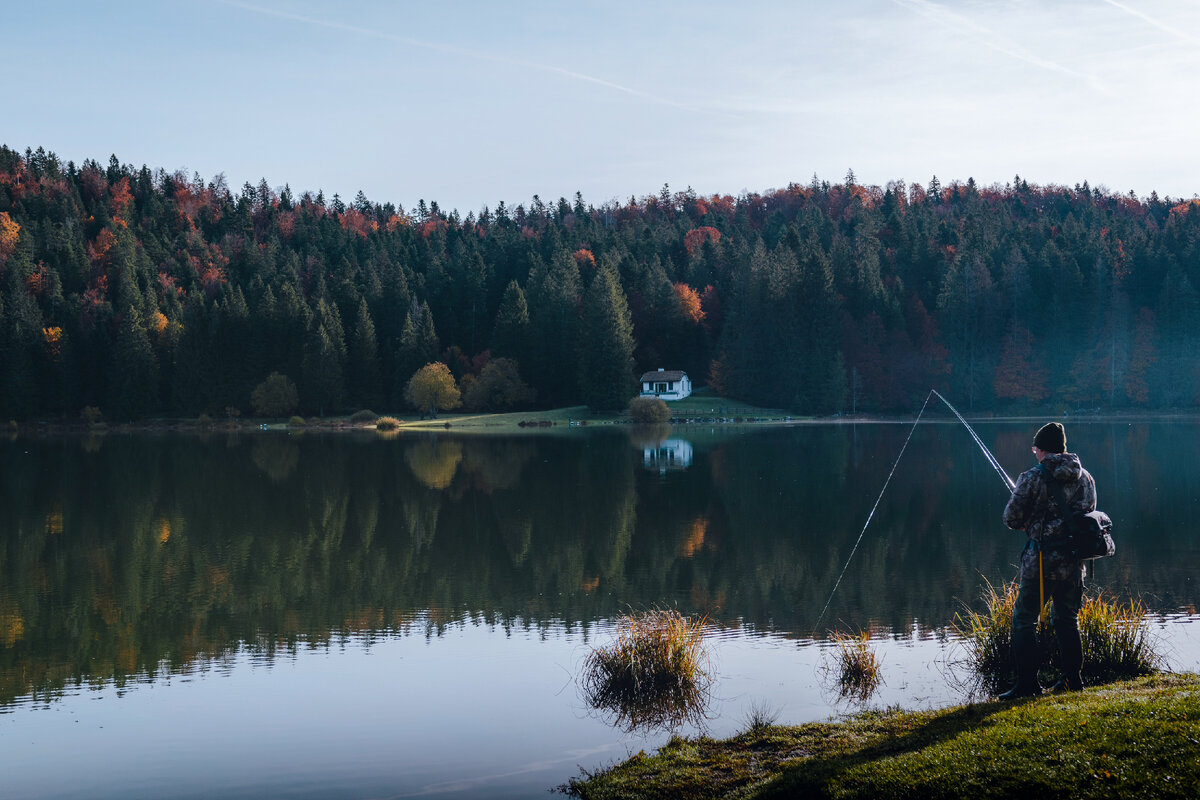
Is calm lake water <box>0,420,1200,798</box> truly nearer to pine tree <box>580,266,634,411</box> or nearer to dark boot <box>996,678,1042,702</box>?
dark boot <box>996,678,1042,702</box>

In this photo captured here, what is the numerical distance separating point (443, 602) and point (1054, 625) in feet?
34.8

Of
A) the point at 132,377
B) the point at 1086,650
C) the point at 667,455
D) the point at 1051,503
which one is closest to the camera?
the point at 1051,503

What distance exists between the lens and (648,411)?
279 ft

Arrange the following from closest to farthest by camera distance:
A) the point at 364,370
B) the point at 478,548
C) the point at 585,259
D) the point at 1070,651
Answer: the point at 1070,651 < the point at 478,548 < the point at 364,370 < the point at 585,259

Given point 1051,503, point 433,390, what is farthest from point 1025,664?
point 433,390

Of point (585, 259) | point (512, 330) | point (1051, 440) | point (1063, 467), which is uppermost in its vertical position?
point (585, 259)

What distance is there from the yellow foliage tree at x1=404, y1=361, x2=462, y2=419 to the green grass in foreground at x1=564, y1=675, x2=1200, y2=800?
273ft

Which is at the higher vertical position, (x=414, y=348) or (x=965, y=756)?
(x=414, y=348)

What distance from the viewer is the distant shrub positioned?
278ft

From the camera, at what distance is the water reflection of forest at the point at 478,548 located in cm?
1652

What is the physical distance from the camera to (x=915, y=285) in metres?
106

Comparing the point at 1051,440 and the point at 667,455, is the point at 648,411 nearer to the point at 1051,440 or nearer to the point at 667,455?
the point at 667,455

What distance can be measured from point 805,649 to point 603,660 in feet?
10.7

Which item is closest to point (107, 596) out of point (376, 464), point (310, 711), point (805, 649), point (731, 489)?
point (310, 711)
